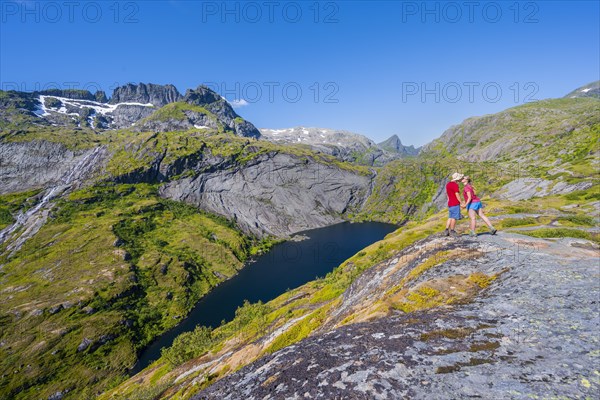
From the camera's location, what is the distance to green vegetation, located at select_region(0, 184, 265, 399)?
316 feet

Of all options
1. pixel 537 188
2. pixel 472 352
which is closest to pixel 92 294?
pixel 472 352

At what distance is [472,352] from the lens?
920 centimetres

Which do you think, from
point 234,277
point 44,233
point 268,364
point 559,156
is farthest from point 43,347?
point 559,156

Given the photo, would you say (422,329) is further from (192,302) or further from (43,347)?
(192,302)

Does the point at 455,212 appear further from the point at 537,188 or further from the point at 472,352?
the point at 537,188

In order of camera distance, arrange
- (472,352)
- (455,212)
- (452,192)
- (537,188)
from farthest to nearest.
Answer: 1. (537,188)
2. (455,212)
3. (452,192)
4. (472,352)

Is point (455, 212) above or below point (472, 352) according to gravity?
above

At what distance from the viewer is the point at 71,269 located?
477 feet

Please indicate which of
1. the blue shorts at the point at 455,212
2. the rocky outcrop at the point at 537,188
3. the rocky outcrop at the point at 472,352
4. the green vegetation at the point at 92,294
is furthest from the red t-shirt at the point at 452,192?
the green vegetation at the point at 92,294

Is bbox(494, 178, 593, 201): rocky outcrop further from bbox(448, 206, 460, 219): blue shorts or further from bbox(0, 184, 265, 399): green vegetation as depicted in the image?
bbox(0, 184, 265, 399): green vegetation

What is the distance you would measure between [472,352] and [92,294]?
510 feet

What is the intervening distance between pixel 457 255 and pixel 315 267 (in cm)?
14964

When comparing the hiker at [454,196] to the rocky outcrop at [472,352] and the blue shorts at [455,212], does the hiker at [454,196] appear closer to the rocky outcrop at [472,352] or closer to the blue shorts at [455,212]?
the blue shorts at [455,212]

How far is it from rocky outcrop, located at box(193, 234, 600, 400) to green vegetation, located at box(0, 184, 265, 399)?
105m
